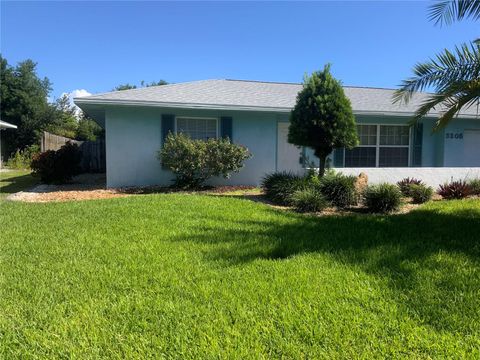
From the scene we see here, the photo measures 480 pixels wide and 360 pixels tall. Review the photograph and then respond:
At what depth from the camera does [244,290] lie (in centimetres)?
388

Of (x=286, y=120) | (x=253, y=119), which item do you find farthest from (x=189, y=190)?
(x=286, y=120)

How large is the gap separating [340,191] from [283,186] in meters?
1.35

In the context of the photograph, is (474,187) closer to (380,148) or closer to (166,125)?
(380,148)

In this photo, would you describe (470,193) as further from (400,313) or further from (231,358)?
(231,358)

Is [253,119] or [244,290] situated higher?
[253,119]

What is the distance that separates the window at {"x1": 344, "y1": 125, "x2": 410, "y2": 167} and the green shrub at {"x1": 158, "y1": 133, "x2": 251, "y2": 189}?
4.91m

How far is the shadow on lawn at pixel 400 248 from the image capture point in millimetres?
3724

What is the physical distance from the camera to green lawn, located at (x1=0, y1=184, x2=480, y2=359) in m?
3.01

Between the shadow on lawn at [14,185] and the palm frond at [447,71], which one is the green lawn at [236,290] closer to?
the palm frond at [447,71]

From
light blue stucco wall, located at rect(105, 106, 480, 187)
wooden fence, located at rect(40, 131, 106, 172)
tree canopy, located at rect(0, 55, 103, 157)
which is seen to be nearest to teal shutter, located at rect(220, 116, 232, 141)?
light blue stucco wall, located at rect(105, 106, 480, 187)

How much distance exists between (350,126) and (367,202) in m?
2.13

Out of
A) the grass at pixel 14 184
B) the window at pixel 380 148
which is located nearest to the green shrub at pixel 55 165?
the grass at pixel 14 184

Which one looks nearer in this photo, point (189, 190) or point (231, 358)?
point (231, 358)

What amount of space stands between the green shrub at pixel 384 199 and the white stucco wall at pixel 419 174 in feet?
8.88
